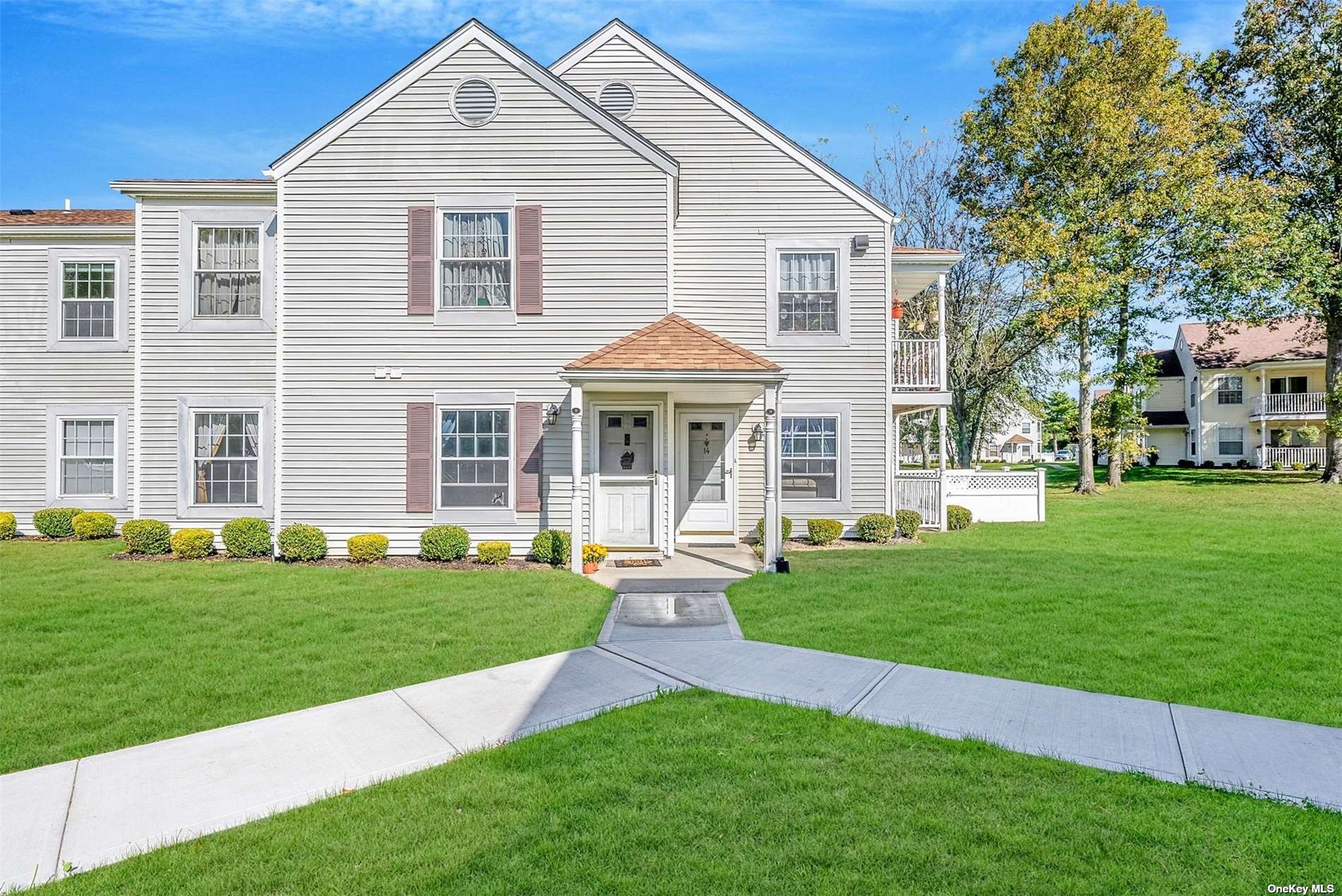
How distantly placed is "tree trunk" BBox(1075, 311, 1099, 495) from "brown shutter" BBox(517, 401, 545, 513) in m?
18.6

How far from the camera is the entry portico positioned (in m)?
9.91

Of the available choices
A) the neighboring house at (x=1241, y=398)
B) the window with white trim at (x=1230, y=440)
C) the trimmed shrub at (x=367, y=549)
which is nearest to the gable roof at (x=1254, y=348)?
the neighboring house at (x=1241, y=398)

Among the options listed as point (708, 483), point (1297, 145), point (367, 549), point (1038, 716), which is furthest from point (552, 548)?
point (1297, 145)

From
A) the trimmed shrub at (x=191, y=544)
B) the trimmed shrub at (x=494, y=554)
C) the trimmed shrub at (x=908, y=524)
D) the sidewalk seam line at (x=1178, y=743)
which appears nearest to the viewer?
the sidewalk seam line at (x=1178, y=743)

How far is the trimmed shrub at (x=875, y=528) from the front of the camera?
12812mm

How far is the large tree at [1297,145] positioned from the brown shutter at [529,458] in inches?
849

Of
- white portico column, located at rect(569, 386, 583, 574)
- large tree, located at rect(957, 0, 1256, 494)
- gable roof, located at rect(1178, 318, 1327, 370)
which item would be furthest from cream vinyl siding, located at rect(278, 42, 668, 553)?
gable roof, located at rect(1178, 318, 1327, 370)

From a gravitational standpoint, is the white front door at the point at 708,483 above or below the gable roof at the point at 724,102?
below

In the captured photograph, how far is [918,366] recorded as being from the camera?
14375 mm

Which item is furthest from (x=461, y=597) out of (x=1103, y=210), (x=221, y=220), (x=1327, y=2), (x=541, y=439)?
(x=1327, y=2)

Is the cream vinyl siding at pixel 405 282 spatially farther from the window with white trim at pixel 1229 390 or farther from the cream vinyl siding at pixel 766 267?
the window with white trim at pixel 1229 390

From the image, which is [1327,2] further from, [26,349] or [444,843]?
[26,349]

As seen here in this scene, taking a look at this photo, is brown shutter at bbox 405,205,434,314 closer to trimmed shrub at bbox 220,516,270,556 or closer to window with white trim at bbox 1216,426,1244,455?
trimmed shrub at bbox 220,516,270,556

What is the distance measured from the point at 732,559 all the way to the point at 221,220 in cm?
1023
